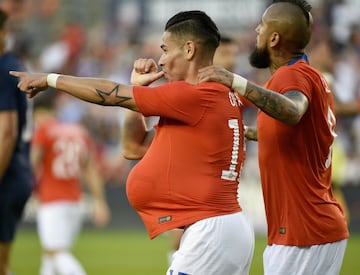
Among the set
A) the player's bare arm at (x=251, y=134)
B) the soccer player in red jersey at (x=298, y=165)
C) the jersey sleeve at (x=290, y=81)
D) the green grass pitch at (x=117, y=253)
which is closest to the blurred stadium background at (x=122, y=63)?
the green grass pitch at (x=117, y=253)

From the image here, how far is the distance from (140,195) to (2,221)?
2.84m

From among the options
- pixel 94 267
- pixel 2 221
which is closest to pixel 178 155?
pixel 2 221

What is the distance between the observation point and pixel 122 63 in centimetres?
2055

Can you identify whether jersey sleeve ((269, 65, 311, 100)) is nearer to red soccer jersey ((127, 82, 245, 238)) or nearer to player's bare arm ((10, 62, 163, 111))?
red soccer jersey ((127, 82, 245, 238))

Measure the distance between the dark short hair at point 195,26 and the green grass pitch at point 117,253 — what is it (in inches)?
296

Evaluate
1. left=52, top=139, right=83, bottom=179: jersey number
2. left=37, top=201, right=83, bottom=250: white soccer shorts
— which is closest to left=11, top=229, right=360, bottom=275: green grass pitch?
left=37, top=201, right=83, bottom=250: white soccer shorts

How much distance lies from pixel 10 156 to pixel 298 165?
301 cm

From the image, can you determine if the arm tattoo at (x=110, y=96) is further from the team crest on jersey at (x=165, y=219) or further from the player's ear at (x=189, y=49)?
the team crest on jersey at (x=165, y=219)

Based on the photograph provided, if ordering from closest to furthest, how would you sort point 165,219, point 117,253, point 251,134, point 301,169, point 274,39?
point 165,219 → point 301,169 → point 274,39 → point 251,134 → point 117,253

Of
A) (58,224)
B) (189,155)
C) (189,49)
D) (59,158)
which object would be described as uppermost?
(189,49)

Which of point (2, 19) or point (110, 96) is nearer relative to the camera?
point (110, 96)

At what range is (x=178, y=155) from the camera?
537 cm

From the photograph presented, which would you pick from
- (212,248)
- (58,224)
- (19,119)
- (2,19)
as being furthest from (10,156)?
(58,224)

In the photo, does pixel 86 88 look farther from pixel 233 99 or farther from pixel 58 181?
pixel 58 181
